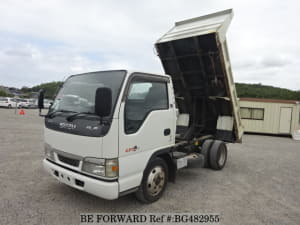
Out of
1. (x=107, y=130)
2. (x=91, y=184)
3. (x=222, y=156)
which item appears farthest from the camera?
(x=222, y=156)

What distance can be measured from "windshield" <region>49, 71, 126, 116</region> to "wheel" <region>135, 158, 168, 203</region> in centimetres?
134

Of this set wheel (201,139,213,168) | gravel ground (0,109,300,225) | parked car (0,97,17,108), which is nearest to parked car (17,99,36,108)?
parked car (0,97,17,108)

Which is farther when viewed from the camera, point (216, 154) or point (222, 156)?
point (222, 156)

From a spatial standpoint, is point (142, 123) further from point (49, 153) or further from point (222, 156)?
point (222, 156)

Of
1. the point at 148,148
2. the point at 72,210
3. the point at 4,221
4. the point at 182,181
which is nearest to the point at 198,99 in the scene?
the point at 182,181

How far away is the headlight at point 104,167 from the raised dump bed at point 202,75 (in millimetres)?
2958

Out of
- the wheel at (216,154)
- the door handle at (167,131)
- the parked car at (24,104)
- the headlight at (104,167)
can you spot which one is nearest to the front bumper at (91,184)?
the headlight at (104,167)

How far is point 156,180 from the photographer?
135 inches

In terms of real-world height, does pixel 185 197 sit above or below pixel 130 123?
below

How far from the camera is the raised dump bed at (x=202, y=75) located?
4.54 m

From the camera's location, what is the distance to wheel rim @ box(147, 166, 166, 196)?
10.8 feet

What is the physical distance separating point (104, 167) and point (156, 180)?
3.80 feet

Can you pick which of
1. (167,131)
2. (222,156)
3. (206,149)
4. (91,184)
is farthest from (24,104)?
(91,184)

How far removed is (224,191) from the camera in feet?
13.4
